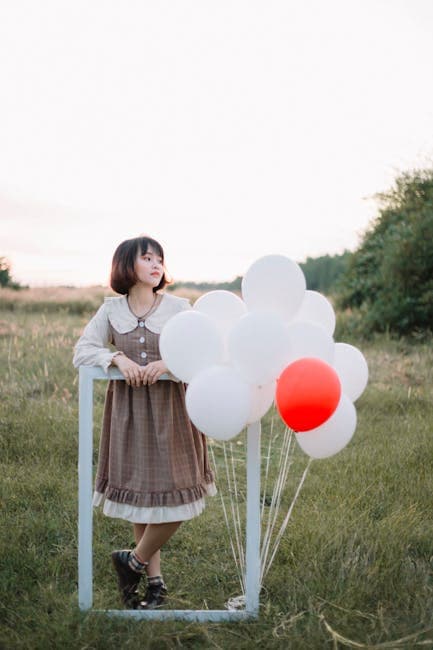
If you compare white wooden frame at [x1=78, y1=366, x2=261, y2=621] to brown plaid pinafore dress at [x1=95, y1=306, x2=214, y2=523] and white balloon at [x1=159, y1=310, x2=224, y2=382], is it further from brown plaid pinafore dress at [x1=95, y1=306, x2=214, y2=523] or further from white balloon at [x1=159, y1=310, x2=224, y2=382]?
white balloon at [x1=159, y1=310, x2=224, y2=382]

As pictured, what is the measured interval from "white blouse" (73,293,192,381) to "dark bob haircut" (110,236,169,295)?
66 millimetres

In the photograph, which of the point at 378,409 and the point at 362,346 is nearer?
the point at 378,409

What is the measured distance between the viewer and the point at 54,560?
3.29 metres

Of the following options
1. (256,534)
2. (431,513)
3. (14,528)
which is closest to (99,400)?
(14,528)

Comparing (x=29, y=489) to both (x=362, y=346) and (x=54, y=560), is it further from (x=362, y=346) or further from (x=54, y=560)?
(x=362, y=346)

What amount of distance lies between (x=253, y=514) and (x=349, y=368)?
2.16ft

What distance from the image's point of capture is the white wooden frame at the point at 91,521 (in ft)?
8.73

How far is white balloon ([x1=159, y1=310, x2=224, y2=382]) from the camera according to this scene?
2.44m

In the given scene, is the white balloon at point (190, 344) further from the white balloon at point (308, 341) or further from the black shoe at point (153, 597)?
the black shoe at point (153, 597)

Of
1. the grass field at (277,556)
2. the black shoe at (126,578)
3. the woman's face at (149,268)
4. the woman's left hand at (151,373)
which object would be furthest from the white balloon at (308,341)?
the black shoe at (126,578)

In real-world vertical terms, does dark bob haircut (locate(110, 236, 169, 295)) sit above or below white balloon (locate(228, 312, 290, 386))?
above

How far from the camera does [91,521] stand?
2.71 meters

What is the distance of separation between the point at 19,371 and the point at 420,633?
17.6 feet

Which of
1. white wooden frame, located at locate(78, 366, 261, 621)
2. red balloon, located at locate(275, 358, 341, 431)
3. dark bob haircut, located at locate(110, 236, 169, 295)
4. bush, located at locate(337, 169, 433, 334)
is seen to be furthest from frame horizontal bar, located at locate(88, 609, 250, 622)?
bush, located at locate(337, 169, 433, 334)
